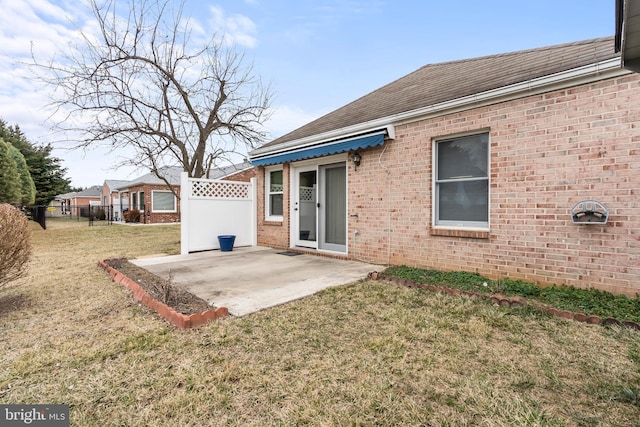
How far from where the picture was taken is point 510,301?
4.35 metres

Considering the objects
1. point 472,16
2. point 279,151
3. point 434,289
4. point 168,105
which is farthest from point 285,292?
point 168,105

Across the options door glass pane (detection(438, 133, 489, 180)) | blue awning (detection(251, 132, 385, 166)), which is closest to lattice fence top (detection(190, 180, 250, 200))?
blue awning (detection(251, 132, 385, 166))

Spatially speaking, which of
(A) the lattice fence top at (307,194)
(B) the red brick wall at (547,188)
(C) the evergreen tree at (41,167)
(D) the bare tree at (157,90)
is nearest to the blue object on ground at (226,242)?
(A) the lattice fence top at (307,194)

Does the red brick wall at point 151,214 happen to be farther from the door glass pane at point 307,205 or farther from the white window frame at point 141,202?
the door glass pane at point 307,205

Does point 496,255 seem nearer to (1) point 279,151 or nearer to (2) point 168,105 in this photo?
(1) point 279,151

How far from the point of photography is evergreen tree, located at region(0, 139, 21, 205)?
1722cm

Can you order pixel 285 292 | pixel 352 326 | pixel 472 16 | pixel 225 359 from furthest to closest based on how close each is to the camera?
pixel 472 16 → pixel 285 292 → pixel 352 326 → pixel 225 359

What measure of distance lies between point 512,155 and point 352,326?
400 cm

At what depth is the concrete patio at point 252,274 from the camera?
4805mm

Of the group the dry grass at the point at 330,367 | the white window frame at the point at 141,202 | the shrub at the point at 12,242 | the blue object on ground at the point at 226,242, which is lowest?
the dry grass at the point at 330,367

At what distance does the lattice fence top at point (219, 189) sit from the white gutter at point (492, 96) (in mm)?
3436

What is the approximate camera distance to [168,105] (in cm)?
1236

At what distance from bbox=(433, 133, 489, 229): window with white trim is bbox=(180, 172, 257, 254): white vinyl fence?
21.9 ft

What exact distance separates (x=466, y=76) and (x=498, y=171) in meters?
2.98
